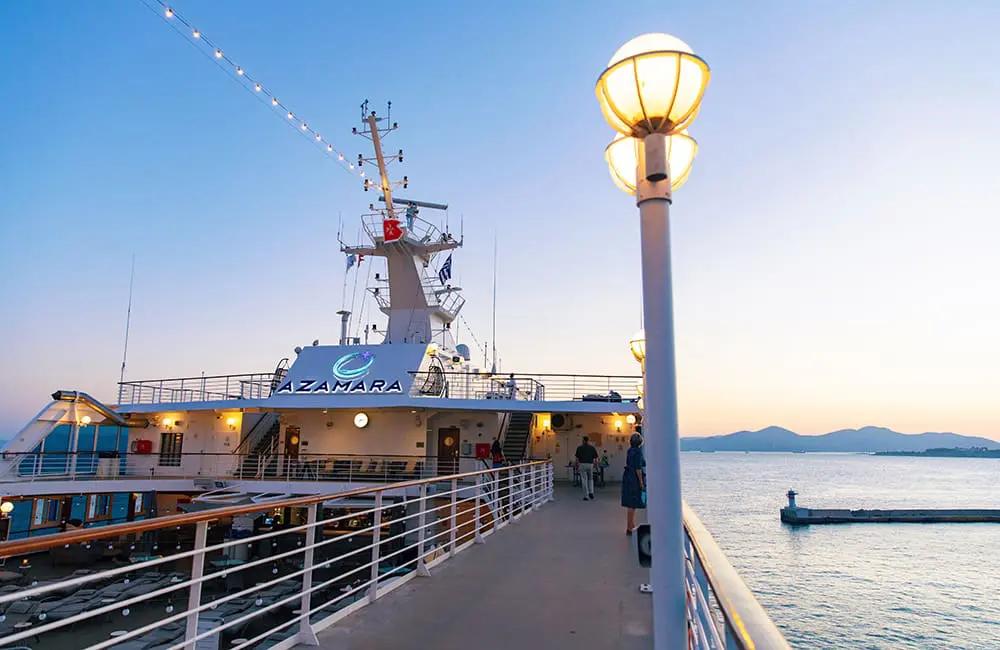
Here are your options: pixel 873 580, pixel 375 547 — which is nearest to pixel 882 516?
pixel 873 580

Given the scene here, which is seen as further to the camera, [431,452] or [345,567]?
[431,452]

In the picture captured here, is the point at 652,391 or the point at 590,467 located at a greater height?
the point at 652,391

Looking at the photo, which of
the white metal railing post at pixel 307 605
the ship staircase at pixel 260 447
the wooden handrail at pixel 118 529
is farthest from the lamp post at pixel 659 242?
the ship staircase at pixel 260 447

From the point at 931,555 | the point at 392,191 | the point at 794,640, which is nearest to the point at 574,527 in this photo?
the point at 794,640

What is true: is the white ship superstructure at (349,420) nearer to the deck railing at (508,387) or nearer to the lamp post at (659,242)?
the deck railing at (508,387)

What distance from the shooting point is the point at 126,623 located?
40.3 feet

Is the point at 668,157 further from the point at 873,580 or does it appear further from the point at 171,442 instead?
the point at 873,580

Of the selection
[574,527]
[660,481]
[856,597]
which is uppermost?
[660,481]

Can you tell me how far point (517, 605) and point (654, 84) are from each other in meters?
4.61

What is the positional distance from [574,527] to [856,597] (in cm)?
1695

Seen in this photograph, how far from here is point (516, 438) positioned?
2130 cm

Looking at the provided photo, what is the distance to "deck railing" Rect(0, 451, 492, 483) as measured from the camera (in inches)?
674

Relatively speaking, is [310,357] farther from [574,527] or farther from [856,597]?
[856,597]

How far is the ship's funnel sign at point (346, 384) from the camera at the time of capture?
19.2 metres
